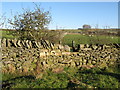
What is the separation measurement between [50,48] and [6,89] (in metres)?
3.65

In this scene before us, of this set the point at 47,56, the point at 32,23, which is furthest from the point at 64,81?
the point at 32,23

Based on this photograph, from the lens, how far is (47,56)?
315 inches

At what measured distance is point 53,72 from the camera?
714cm

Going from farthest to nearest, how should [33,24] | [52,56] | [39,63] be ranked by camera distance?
[33,24] → [52,56] → [39,63]

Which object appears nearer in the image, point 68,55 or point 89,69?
point 89,69

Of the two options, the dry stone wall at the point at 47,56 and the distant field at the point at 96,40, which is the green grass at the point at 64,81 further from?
the distant field at the point at 96,40

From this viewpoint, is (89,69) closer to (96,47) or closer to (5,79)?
(96,47)

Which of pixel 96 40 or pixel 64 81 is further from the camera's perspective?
pixel 96 40

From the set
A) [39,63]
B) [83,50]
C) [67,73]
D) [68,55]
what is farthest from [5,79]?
[83,50]

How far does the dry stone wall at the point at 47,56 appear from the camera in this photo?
7.15m

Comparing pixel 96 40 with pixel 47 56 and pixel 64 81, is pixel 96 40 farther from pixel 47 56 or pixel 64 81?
pixel 64 81

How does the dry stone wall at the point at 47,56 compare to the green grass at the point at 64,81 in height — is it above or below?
above

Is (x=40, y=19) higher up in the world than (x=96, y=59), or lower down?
higher up

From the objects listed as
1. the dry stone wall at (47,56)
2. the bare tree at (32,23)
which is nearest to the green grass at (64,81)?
the dry stone wall at (47,56)
